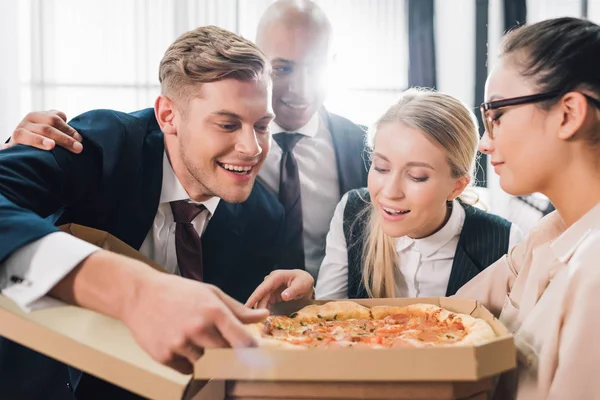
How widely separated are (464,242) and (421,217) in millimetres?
164

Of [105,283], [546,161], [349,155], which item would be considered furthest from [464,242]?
[105,283]

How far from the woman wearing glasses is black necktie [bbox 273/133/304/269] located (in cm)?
93

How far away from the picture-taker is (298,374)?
0.92m

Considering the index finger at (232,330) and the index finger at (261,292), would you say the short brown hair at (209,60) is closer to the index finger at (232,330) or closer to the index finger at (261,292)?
the index finger at (261,292)

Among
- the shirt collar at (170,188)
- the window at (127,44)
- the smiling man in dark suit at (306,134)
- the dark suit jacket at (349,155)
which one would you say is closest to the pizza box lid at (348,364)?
the shirt collar at (170,188)

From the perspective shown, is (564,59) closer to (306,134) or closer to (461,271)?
(461,271)

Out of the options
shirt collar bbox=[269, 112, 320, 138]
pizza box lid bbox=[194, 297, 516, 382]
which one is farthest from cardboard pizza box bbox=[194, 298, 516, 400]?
shirt collar bbox=[269, 112, 320, 138]

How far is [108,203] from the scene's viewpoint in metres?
1.74

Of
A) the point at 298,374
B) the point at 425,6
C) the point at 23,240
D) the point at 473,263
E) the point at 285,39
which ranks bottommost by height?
the point at 473,263

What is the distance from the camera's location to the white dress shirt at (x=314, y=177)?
2.61m

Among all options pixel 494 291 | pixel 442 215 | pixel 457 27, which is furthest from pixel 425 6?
pixel 494 291

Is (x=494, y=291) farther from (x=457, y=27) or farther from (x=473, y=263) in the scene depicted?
(x=457, y=27)

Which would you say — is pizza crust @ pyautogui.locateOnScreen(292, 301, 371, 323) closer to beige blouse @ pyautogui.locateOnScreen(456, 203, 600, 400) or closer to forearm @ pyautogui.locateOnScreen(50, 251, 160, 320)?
beige blouse @ pyautogui.locateOnScreen(456, 203, 600, 400)

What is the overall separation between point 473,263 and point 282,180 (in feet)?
2.89
